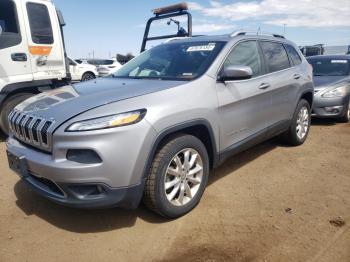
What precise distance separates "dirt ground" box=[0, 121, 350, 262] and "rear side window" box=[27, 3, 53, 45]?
2721 mm

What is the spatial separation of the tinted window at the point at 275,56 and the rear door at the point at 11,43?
395 cm

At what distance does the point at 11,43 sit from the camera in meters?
5.56

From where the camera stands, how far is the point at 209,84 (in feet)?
11.0

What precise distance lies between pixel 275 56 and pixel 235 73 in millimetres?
1628

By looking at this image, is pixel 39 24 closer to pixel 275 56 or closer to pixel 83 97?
pixel 83 97

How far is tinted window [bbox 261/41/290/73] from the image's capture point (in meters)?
4.46

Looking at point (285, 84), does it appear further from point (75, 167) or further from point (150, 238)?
point (75, 167)

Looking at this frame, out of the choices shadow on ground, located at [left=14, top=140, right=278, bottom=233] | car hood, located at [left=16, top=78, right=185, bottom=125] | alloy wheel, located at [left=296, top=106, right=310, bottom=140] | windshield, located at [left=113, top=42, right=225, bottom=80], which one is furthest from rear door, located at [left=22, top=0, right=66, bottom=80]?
alloy wheel, located at [left=296, top=106, right=310, bottom=140]

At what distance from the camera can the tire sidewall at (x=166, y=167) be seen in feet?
9.47

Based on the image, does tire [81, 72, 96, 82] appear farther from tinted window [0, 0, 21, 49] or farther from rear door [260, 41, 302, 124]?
rear door [260, 41, 302, 124]

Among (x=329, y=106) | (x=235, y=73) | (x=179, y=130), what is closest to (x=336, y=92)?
(x=329, y=106)

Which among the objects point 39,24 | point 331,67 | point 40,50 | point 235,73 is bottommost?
point 331,67

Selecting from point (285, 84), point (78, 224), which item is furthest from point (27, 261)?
point (285, 84)

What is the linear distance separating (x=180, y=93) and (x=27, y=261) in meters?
1.87
